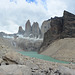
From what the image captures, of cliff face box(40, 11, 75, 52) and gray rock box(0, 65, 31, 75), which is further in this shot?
cliff face box(40, 11, 75, 52)

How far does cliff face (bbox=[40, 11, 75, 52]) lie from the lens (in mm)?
79400

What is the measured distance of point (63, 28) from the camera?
277 ft

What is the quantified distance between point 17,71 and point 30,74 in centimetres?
111

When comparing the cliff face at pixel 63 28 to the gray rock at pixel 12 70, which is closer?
the gray rock at pixel 12 70

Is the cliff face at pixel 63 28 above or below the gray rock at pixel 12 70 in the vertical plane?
above

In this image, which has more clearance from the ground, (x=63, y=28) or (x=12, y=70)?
(x=63, y=28)

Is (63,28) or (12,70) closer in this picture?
(12,70)

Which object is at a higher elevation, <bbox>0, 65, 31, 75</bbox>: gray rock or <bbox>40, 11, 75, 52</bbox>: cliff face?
<bbox>40, 11, 75, 52</bbox>: cliff face

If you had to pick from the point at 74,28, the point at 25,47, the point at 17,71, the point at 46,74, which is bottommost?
the point at 25,47

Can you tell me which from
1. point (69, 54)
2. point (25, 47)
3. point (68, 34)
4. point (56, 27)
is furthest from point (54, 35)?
point (25, 47)

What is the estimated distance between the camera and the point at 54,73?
26.5ft

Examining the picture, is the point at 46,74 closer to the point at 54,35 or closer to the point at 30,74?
the point at 30,74

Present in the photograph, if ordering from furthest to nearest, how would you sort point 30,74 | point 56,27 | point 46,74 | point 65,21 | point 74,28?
point 56,27
point 65,21
point 74,28
point 46,74
point 30,74

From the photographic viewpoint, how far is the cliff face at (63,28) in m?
79.4
